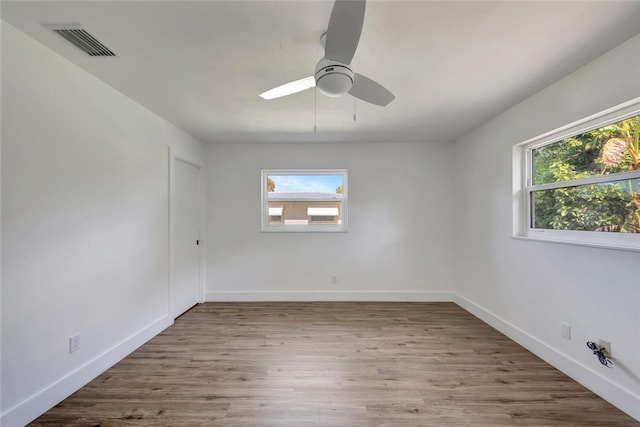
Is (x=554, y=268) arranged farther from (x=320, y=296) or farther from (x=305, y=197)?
(x=305, y=197)

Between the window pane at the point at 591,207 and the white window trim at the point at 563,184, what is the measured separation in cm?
4

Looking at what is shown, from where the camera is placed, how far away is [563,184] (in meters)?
2.28

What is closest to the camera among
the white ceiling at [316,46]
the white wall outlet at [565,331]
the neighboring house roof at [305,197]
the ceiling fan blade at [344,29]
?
the ceiling fan blade at [344,29]

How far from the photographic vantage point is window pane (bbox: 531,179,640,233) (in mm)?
1799

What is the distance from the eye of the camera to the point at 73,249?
193 centimetres

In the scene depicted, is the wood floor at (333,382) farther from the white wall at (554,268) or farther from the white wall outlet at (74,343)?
the white wall outlet at (74,343)

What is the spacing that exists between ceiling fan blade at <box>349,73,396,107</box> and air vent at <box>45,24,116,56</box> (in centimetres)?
160

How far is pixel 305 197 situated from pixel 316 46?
8.33ft

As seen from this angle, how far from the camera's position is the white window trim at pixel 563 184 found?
5.85 ft

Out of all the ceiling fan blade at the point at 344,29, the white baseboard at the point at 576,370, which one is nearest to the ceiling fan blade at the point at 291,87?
the ceiling fan blade at the point at 344,29

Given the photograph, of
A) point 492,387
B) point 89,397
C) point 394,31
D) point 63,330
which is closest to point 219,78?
point 394,31

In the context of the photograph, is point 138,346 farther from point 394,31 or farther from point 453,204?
point 453,204

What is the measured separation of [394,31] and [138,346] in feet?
11.0

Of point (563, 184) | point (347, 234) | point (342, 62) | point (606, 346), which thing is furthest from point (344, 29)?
point (347, 234)
